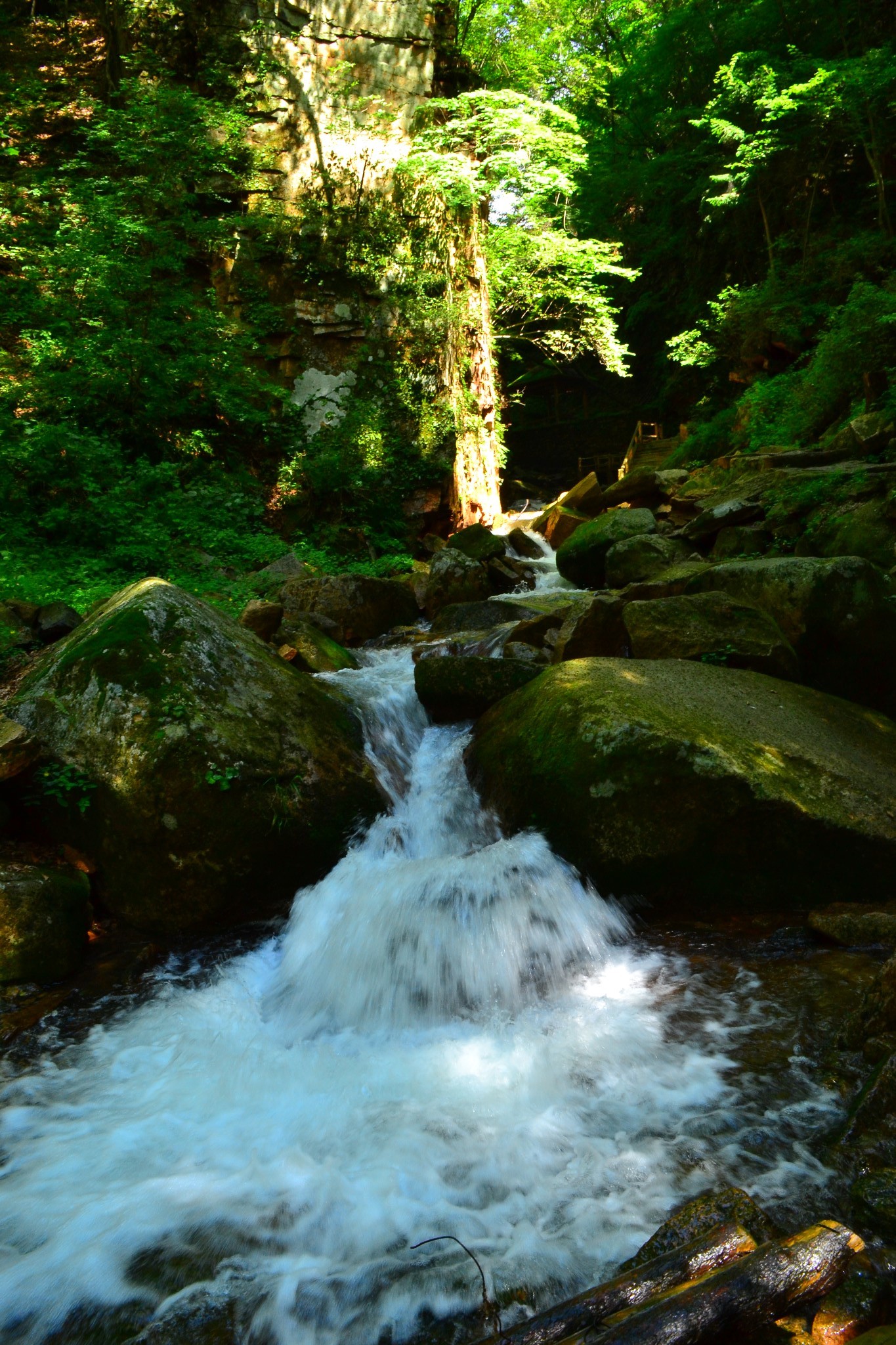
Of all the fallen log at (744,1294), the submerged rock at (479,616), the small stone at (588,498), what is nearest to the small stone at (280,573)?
the submerged rock at (479,616)

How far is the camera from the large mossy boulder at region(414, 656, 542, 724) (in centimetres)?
615

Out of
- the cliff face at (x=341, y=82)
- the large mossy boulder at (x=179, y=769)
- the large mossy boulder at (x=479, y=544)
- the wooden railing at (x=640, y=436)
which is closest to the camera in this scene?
the large mossy boulder at (x=179, y=769)

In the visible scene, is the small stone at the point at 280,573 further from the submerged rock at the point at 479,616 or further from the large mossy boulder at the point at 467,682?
the large mossy boulder at the point at 467,682

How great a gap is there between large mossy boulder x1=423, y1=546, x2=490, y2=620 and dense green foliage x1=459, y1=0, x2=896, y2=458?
5.93 metres

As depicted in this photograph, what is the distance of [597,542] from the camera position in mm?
10859

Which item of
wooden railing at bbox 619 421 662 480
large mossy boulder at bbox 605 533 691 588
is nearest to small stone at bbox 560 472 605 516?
wooden railing at bbox 619 421 662 480

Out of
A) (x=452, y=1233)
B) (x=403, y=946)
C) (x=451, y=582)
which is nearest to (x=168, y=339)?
(x=451, y=582)

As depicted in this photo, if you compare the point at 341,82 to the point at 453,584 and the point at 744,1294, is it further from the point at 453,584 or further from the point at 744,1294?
the point at 744,1294

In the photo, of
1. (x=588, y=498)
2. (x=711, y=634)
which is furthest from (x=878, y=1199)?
(x=588, y=498)

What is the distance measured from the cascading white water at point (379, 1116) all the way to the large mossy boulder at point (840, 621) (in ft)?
9.31

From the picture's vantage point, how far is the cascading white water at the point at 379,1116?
2240 millimetres

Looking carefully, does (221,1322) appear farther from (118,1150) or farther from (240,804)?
(240,804)

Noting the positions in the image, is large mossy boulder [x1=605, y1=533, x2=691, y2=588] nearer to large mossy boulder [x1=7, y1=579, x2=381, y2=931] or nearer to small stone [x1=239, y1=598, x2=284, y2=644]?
small stone [x1=239, y1=598, x2=284, y2=644]

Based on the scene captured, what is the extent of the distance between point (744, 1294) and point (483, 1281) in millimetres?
966
